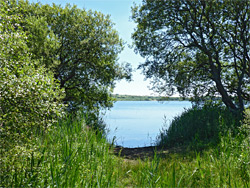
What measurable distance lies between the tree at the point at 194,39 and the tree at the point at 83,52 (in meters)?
2.19

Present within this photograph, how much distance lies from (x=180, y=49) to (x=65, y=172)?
1250 centimetres

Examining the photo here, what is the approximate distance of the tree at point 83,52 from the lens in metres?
14.9

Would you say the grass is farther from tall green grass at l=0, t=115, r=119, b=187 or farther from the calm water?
the calm water

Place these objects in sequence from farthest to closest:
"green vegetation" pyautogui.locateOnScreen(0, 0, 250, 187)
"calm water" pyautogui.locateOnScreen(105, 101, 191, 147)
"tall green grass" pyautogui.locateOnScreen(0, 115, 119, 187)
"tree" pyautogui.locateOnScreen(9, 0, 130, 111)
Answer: "tree" pyautogui.locateOnScreen(9, 0, 130, 111) → "calm water" pyautogui.locateOnScreen(105, 101, 191, 147) → "green vegetation" pyautogui.locateOnScreen(0, 0, 250, 187) → "tall green grass" pyautogui.locateOnScreen(0, 115, 119, 187)

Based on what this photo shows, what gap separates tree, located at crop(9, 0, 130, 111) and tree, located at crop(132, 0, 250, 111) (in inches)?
86.2

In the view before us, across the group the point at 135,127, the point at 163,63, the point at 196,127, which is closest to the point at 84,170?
Answer: the point at 196,127

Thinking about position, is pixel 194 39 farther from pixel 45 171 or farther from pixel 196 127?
pixel 45 171

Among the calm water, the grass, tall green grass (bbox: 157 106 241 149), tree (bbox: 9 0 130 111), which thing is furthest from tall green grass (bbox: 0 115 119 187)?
tree (bbox: 9 0 130 111)

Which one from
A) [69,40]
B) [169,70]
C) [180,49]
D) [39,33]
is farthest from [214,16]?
[39,33]

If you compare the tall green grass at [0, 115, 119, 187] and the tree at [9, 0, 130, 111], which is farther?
the tree at [9, 0, 130, 111]

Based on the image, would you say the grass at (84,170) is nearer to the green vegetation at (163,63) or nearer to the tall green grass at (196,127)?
the green vegetation at (163,63)

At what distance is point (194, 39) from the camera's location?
45.2 ft

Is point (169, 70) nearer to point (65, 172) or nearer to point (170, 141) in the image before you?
point (170, 141)

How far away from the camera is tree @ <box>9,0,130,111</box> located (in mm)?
14875
